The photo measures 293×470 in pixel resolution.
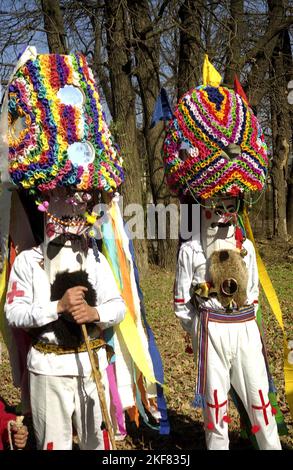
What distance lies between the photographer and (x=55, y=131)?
2.71 m

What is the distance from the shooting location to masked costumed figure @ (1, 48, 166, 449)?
2.72 meters

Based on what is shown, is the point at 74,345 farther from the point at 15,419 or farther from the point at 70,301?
the point at 15,419

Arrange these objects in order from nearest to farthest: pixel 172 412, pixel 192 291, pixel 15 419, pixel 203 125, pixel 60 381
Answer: pixel 15 419 → pixel 60 381 → pixel 203 125 → pixel 192 291 → pixel 172 412

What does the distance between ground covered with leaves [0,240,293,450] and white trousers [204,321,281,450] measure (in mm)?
721

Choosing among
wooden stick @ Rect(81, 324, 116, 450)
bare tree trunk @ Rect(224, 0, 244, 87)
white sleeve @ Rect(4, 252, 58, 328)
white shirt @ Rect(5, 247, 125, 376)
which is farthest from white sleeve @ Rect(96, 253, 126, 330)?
bare tree trunk @ Rect(224, 0, 244, 87)

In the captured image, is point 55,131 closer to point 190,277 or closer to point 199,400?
point 190,277

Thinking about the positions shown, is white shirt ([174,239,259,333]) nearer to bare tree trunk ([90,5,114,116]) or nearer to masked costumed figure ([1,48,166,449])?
masked costumed figure ([1,48,166,449])

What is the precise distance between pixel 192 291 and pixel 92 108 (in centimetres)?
122

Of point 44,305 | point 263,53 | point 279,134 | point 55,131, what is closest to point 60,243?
point 44,305

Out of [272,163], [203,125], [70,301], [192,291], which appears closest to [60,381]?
[70,301]

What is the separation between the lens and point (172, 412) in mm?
4590

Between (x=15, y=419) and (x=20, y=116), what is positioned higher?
(x=20, y=116)

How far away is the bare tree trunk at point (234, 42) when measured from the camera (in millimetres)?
8133

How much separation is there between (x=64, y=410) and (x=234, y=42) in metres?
7.10
